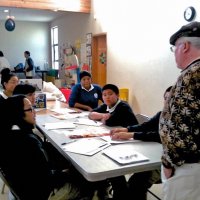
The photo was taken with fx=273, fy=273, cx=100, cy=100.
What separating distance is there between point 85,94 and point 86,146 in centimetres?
216

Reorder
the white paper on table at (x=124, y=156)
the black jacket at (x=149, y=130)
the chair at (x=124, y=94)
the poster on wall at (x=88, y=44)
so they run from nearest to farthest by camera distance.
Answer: the white paper on table at (x=124, y=156) < the black jacket at (x=149, y=130) < the chair at (x=124, y=94) < the poster on wall at (x=88, y=44)

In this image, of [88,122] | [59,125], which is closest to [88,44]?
[88,122]

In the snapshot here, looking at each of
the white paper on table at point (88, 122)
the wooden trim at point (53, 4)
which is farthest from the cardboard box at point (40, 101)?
the wooden trim at point (53, 4)

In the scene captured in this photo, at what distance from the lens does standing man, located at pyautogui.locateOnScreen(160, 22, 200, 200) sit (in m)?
1.26

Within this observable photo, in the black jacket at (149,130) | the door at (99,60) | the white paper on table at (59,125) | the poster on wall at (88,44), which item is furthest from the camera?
the poster on wall at (88,44)

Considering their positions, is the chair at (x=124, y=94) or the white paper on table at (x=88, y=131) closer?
the white paper on table at (x=88, y=131)

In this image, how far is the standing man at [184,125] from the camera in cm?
126

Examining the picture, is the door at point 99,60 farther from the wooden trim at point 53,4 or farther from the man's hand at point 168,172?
the man's hand at point 168,172

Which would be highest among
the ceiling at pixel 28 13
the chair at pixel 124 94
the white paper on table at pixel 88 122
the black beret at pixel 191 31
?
the ceiling at pixel 28 13

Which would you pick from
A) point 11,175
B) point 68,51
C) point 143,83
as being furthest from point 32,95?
point 68,51

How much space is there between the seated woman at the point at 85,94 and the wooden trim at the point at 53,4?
3053mm

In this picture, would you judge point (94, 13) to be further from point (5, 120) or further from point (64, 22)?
point (5, 120)

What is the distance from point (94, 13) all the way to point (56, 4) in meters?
1.05

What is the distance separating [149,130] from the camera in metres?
2.23
